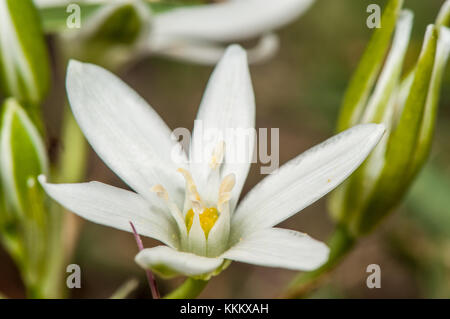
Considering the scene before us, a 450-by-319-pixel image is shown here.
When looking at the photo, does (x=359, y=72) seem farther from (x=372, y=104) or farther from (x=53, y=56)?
(x=53, y=56)

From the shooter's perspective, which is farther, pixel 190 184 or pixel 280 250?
pixel 190 184

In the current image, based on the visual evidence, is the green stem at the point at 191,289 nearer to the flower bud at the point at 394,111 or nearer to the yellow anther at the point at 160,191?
the yellow anther at the point at 160,191

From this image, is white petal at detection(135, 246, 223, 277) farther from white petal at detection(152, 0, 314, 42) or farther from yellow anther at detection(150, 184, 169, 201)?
white petal at detection(152, 0, 314, 42)

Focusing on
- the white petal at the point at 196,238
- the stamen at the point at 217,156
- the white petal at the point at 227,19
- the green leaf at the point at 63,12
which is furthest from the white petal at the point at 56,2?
the white petal at the point at 196,238

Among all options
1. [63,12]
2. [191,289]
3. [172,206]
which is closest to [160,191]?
[172,206]

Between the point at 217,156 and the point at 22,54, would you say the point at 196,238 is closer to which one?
the point at 217,156
